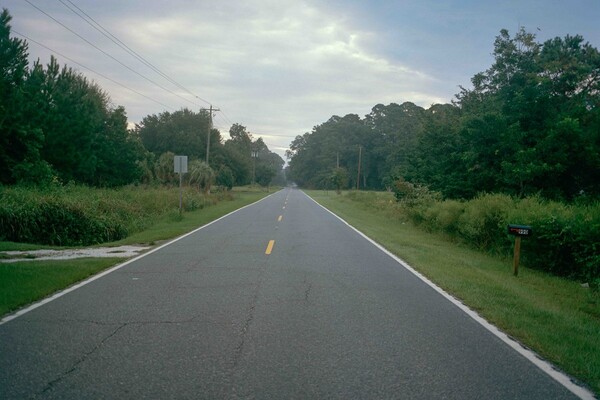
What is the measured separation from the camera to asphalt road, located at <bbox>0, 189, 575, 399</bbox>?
13.5 feet

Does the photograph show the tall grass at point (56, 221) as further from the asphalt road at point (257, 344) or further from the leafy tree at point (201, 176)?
the leafy tree at point (201, 176)

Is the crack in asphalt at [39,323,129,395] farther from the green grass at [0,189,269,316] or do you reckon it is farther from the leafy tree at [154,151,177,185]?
the leafy tree at [154,151,177,185]

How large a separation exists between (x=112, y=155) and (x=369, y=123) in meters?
89.8

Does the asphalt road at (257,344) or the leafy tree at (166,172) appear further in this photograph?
the leafy tree at (166,172)

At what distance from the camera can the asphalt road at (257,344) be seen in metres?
Answer: 4.13

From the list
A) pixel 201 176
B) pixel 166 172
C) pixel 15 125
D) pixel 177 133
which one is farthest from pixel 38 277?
pixel 177 133

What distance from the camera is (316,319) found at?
6.29 m

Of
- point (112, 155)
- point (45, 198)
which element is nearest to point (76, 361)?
point (45, 198)

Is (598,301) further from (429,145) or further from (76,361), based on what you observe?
(429,145)

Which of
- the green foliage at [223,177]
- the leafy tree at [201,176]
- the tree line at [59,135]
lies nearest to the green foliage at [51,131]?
the tree line at [59,135]

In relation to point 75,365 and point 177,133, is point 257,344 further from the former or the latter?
point 177,133

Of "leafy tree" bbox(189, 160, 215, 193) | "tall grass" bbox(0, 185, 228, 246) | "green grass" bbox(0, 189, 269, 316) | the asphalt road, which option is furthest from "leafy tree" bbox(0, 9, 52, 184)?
the asphalt road

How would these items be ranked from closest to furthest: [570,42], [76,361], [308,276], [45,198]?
[76,361] < [308,276] < [45,198] < [570,42]

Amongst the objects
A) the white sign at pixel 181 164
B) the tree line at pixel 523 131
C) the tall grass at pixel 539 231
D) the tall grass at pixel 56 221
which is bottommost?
the tall grass at pixel 56 221
